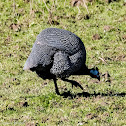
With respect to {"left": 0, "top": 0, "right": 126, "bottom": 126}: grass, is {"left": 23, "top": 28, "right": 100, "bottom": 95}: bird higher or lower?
higher

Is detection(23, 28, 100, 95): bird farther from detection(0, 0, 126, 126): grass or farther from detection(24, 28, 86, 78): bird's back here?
detection(0, 0, 126, 126): grass

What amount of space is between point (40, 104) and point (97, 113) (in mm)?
938

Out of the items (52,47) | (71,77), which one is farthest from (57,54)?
(71,77)

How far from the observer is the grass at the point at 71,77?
4.87m

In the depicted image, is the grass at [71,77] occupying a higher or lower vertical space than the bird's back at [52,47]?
→ lower

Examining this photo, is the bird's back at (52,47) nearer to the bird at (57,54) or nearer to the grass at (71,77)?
the bird at (57,54)

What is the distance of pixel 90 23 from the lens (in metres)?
7.96

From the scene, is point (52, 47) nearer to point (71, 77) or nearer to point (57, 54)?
point (57, 54)

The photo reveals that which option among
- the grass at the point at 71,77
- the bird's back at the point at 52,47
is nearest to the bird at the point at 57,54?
the bird's back at the point at 52,47

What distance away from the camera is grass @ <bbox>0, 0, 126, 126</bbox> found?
4867mm

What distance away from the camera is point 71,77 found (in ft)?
20.0

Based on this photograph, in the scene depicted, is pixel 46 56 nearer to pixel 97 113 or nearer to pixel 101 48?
pixel 97 113

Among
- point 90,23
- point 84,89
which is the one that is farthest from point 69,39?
point 90,23

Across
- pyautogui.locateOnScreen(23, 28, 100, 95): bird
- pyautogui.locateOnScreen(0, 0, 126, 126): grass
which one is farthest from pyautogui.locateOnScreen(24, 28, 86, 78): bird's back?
pyautogui.locateOnScreen(0, 0, 126, 126): grass
